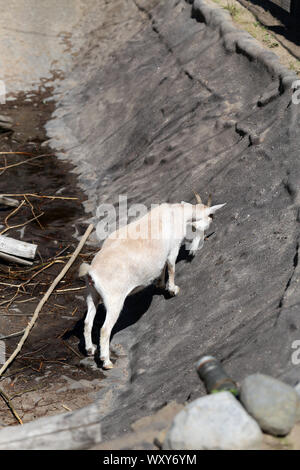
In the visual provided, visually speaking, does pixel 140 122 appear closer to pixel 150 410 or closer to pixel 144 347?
pixel 144 347

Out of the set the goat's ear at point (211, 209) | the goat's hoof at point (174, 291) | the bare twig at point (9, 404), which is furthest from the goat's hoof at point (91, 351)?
the goat's ear at point (211, 209)

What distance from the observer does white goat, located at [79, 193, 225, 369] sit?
6938 millimetres

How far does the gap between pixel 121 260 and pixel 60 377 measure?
4.77 ft

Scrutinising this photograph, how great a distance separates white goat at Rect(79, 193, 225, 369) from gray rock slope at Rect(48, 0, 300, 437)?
0.31m

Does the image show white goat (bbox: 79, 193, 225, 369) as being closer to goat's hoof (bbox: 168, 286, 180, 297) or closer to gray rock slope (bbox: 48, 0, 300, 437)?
goat's hoof (bbox: 168, 286, 180, 297)

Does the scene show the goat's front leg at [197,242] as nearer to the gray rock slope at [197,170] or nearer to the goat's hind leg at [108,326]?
the gray rock slope at [197,170]

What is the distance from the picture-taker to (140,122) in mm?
12422

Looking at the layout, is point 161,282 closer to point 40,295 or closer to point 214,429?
point 40,295

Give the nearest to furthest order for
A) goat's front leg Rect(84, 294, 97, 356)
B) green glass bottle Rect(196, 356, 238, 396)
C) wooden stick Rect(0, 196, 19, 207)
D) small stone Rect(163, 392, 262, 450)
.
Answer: small stone Rect(163, 392, 262, 450), green glass bottle Rect(196, 356, 238, 396), goat's front leg Rect(84, 294, 97, 356), wooden stick Rect(0, 196, 19, 207)

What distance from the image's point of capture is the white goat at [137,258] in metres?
6.94

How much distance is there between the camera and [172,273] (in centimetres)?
768

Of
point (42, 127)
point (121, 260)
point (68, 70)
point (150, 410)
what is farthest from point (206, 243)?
point (68, 70)

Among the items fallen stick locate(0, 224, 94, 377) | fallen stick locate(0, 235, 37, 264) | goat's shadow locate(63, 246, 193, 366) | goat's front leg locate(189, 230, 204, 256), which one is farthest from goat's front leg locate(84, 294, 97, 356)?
fallen stick locate(0, 235, 37, 264)

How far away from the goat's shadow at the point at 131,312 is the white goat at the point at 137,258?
24 cm
